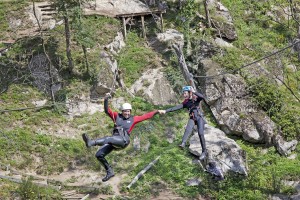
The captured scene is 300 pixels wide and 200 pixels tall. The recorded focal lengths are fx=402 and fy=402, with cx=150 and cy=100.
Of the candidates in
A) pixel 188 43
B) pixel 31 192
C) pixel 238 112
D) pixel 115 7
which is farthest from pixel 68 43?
pixel 238 112

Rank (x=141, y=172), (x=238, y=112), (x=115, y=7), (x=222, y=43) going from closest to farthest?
1. (x=141, y=172)
2. (x=238, y=112)
3. (x=222, y=43)
4. (x=115, y=7)

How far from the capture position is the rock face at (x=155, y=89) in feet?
64.6

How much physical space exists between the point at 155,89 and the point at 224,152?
604cm

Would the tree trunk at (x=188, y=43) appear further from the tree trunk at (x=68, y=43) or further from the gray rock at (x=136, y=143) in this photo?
the gray rock at (x=136, y=143)

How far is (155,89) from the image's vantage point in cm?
1995

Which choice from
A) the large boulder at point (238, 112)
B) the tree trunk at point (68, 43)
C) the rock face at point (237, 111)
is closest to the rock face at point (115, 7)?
the tree trunk at point (68, 43)

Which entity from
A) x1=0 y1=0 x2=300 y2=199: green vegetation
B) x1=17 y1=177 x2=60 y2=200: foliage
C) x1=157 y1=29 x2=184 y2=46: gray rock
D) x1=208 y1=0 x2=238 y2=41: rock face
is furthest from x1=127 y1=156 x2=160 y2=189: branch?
x1=208 y1=0 x2=238 y2=41: rock face

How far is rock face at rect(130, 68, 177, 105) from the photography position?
1969 centimetres

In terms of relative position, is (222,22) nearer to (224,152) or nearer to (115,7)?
(115,7)

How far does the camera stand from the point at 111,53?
21.0 m

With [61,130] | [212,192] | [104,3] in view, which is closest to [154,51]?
[104,3]

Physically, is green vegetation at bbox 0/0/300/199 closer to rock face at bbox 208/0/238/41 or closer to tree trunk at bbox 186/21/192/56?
tree trunk at bbox 186/21/192/56

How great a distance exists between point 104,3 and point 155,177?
44.7ft

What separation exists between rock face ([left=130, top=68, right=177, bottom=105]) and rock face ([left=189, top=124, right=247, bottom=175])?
14.0 ft
